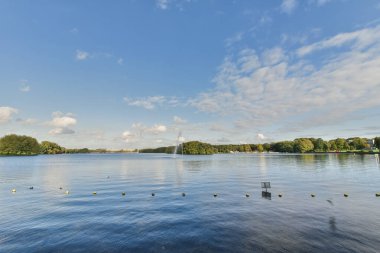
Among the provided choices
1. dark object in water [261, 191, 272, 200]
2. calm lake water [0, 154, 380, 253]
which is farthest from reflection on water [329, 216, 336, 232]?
dark object in water [261, 191, 272, 200]

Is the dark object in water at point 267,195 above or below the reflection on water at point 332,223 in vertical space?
above

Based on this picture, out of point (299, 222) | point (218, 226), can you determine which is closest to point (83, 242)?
point (218, 226)

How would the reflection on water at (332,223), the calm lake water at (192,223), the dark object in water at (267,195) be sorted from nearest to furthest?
the calm lake water at (192,223) < the reflection on water at (332,223) < the dark object in water at (267,195)

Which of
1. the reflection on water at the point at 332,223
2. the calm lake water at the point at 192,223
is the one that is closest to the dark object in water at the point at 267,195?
the calm lake water at the point at 192,223

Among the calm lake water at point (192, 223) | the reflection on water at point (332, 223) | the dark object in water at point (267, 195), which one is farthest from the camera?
the dark object in water at point (267, 195)

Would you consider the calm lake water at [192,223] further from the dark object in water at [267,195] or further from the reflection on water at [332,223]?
the dark object in water at [267,195]

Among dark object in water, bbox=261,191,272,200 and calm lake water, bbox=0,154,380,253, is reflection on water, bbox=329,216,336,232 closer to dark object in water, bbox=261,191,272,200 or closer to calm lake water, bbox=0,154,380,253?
calm lake water, bbox=0,154,380,253

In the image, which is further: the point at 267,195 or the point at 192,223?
the point at 267,195

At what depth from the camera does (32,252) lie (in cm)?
2238

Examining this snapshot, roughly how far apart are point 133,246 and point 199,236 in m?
7.00

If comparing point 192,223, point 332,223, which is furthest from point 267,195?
point 192,223

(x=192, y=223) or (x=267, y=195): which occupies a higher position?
(x=267, y=195)

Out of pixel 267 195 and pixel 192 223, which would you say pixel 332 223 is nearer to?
pixel 192 223

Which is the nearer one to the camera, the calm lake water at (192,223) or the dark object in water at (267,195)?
the calm lake water at (192,223)
